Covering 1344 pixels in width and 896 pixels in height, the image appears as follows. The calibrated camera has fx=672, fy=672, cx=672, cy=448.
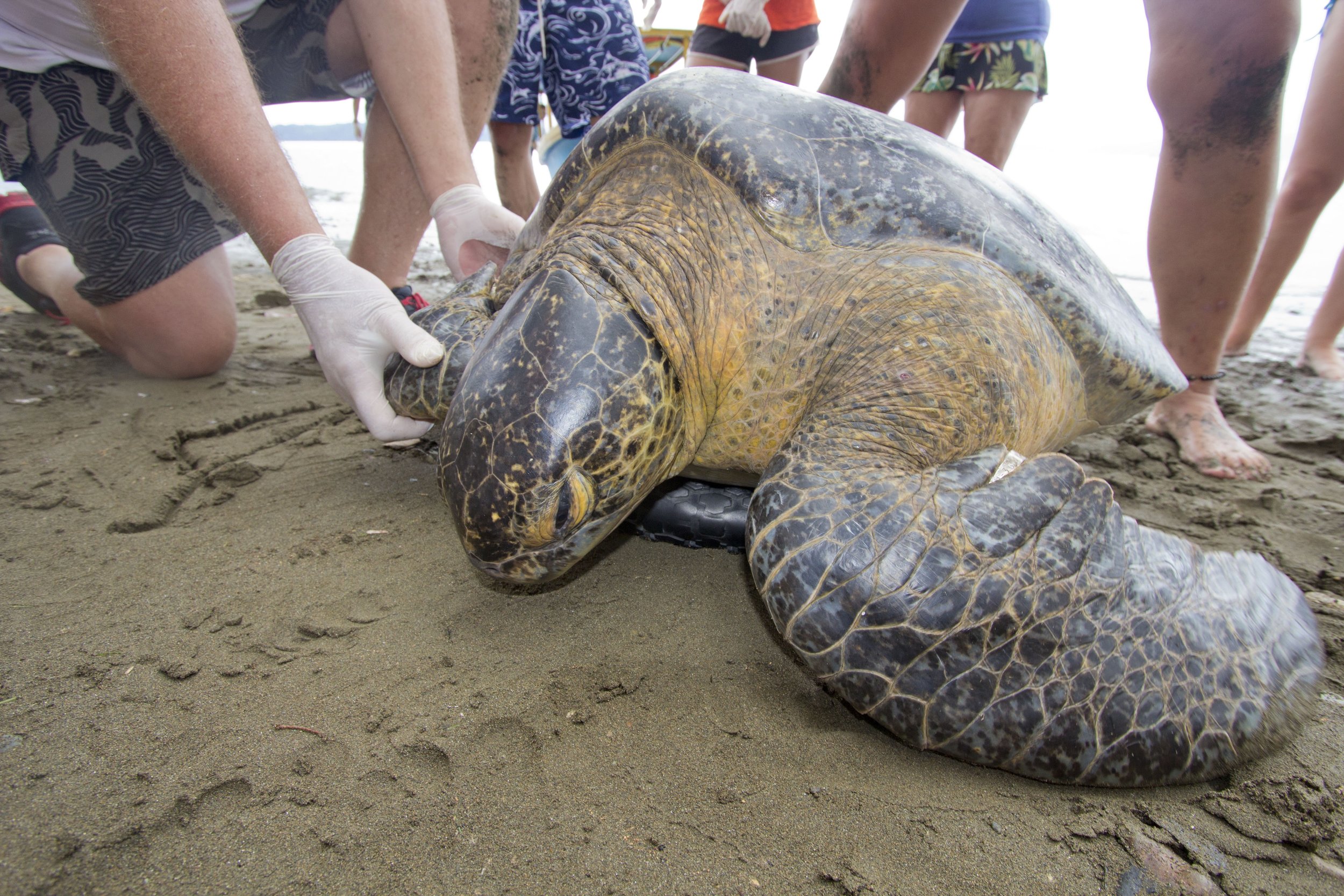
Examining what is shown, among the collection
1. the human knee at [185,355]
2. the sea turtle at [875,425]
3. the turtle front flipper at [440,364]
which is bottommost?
the human knee at [185,355]

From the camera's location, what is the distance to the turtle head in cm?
122

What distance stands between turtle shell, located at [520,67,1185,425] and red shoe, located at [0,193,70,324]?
321 centimetres

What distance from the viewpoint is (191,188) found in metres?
2.68

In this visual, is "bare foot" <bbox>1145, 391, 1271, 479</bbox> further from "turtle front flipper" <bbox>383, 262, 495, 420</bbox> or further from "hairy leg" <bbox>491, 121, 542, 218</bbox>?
"hairy leg" <bbox>491, 121, 542, 218</bbox>

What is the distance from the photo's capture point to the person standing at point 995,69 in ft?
11.3

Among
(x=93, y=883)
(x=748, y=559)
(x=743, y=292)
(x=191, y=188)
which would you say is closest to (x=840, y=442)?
(x=748, y=559)

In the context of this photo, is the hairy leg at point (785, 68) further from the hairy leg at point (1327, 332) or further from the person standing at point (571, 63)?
the hairy leg at point (1327, 332)

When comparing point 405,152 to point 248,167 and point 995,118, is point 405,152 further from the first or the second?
point 995,118

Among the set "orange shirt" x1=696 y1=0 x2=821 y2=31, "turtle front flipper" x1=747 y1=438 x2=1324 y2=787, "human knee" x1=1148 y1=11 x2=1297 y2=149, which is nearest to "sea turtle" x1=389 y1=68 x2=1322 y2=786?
"turtle front flipper" x1=747 y1=438 x2=1324 y2=787

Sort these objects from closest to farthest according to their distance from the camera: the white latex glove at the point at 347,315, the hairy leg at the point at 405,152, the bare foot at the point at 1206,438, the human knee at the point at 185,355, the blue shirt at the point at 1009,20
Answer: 1. the white latex glove at the point at 347,315
2. the bare foot at the point at 1206,438
3. the human knee at the point at 185,355
4. the hairy leg at the point at 405,152
5. the blue shirt at the point at 1009,20

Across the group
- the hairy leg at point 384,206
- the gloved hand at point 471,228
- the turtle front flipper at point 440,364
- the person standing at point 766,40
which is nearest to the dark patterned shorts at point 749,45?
the person standing at point 766,40

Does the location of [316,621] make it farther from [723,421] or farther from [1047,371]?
[1047,371]

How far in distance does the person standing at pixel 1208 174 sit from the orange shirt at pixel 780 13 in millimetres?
1281

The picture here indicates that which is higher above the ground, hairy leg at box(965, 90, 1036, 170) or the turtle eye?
hairy leg at box(965, 90, 1036, 170)
